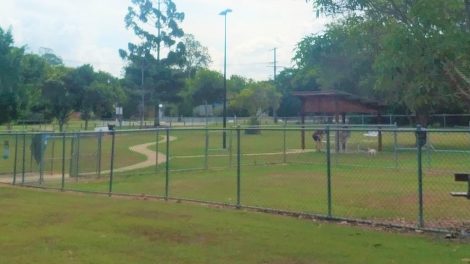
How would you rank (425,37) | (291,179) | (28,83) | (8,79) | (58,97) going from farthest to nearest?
(58,97)
(28,83)
(8,79)
(291,179)
(425,37)

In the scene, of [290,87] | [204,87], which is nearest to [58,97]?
[204,87]

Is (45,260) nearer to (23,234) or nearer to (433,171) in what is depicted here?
(23,234)

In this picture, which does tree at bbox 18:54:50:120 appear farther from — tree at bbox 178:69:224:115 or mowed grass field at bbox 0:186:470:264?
tree at bbox 178:69:224:115

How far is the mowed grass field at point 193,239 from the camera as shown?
8.09m

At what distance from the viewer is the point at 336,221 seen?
435 inches

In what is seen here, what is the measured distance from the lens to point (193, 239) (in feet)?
30.5

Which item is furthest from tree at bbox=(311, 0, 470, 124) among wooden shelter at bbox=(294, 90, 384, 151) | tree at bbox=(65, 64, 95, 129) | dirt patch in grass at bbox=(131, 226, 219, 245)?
tree at bbox=(65, 64, 95, 129)

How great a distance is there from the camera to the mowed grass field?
8.09 metres

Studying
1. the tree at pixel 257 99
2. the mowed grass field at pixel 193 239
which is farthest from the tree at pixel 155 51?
the mowed grass field at pixel 193 239

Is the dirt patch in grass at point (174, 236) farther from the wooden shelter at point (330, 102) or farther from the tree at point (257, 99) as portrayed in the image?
the tree at point (257, 99)

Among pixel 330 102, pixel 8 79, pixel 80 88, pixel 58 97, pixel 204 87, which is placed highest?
pixel 204 87

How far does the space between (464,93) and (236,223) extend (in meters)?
4.19

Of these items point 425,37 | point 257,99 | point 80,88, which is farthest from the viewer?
point 257,99

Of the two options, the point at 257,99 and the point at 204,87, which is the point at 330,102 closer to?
the point at 257,99
